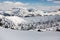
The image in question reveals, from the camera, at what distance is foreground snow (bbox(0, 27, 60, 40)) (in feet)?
4.72

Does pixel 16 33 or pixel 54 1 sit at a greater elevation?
pixel 54 1

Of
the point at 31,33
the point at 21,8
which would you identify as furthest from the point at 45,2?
the point at 31,33

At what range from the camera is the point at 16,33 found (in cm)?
147

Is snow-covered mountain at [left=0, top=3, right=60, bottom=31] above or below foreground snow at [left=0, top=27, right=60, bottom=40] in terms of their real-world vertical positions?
above

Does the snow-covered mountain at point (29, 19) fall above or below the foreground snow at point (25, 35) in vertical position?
above

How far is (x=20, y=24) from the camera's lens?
1.43 metres

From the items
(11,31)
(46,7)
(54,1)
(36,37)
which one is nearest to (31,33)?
(36,37)

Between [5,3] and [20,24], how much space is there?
0.96 ft

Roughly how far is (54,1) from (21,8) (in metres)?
0.38

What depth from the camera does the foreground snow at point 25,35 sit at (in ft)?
4.72

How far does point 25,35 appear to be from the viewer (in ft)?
4.75

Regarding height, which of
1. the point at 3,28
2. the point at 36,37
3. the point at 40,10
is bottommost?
the point at 36,37

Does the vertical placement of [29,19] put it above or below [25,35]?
above

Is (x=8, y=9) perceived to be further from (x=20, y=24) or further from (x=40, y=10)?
(x=40, y=10)
